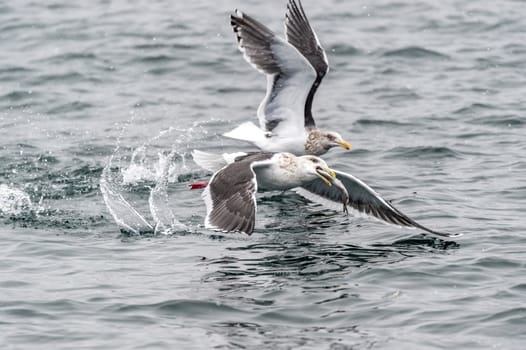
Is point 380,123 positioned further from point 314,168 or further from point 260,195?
point 314,168

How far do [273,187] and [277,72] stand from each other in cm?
213

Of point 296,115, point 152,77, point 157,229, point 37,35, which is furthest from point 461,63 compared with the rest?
point 157,229

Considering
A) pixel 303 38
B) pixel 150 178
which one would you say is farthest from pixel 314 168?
pixel 303 38

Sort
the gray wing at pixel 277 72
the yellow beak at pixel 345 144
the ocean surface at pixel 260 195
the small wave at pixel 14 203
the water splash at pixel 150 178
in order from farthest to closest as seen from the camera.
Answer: the yellow beak at pixel 345 144, the gray wing at pixel 277 72, the small wave at pixel 14 203, the water splash at pixel 150 178, the ocean surface at pixel 260 195

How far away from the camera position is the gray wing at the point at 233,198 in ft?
30.5

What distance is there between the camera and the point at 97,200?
11.7 meters

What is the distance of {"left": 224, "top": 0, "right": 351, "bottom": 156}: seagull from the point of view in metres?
12.5

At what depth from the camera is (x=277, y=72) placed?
12.7 m

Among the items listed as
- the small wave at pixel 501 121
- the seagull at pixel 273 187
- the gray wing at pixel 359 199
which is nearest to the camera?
the seagull at pixel 273 187

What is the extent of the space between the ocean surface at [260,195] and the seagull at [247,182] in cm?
44

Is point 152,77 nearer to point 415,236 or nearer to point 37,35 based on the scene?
point 37,35

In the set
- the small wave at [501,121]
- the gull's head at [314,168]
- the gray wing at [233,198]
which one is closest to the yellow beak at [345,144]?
the gull's head at [314,168]

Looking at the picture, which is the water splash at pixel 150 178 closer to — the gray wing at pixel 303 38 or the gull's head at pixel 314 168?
the gull's head at pixel 314 168

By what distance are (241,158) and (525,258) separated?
3.44 m
